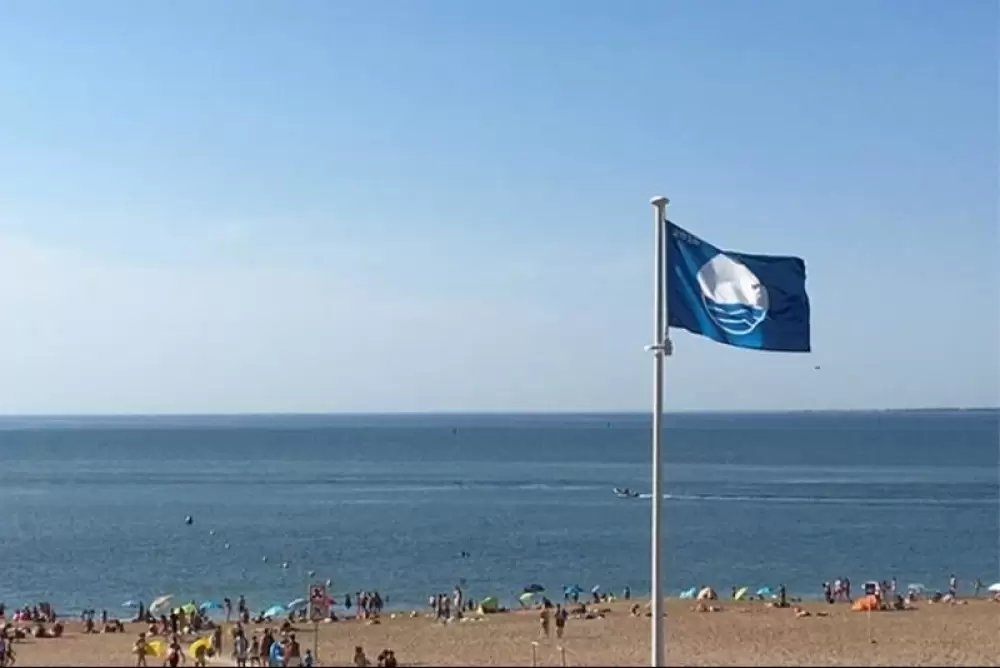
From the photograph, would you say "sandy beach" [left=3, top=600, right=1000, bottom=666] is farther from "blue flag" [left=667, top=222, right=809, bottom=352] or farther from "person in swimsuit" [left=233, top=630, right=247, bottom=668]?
"blue flag" [left=667, top=222, right=809, bottom=352]

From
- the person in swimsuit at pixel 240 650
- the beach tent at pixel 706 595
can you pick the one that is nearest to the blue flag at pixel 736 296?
the person in swimsuit at pixel 240 650

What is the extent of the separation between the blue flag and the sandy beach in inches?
316

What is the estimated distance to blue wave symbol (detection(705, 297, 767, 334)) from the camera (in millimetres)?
15461

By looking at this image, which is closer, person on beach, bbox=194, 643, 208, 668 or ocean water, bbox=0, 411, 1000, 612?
person on beach, bbox=194, 643, 208, 668

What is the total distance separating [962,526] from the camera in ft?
250

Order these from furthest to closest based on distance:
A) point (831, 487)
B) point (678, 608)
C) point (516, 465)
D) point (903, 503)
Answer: point (516, 465) < point (831, 487) < point (903, 503) < point (678, 608)

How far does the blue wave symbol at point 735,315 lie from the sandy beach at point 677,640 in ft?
26.4

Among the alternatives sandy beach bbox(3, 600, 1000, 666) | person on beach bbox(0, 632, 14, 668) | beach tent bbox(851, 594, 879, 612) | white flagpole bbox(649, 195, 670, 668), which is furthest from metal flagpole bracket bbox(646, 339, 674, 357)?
beach tent bbox(851, 594, 879, 612)

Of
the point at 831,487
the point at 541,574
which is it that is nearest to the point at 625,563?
the point at 541,574

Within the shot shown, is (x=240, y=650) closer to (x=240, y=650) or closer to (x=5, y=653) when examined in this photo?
(x=240, y=650)

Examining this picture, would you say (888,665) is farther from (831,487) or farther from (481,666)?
(831,487)

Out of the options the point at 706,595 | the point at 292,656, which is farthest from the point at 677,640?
the point at 706,595

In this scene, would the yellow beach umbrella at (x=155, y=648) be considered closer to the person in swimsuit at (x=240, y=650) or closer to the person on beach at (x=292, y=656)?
the person in swimsuit at (x=240, y=650)

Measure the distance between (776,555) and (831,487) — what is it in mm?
48673
